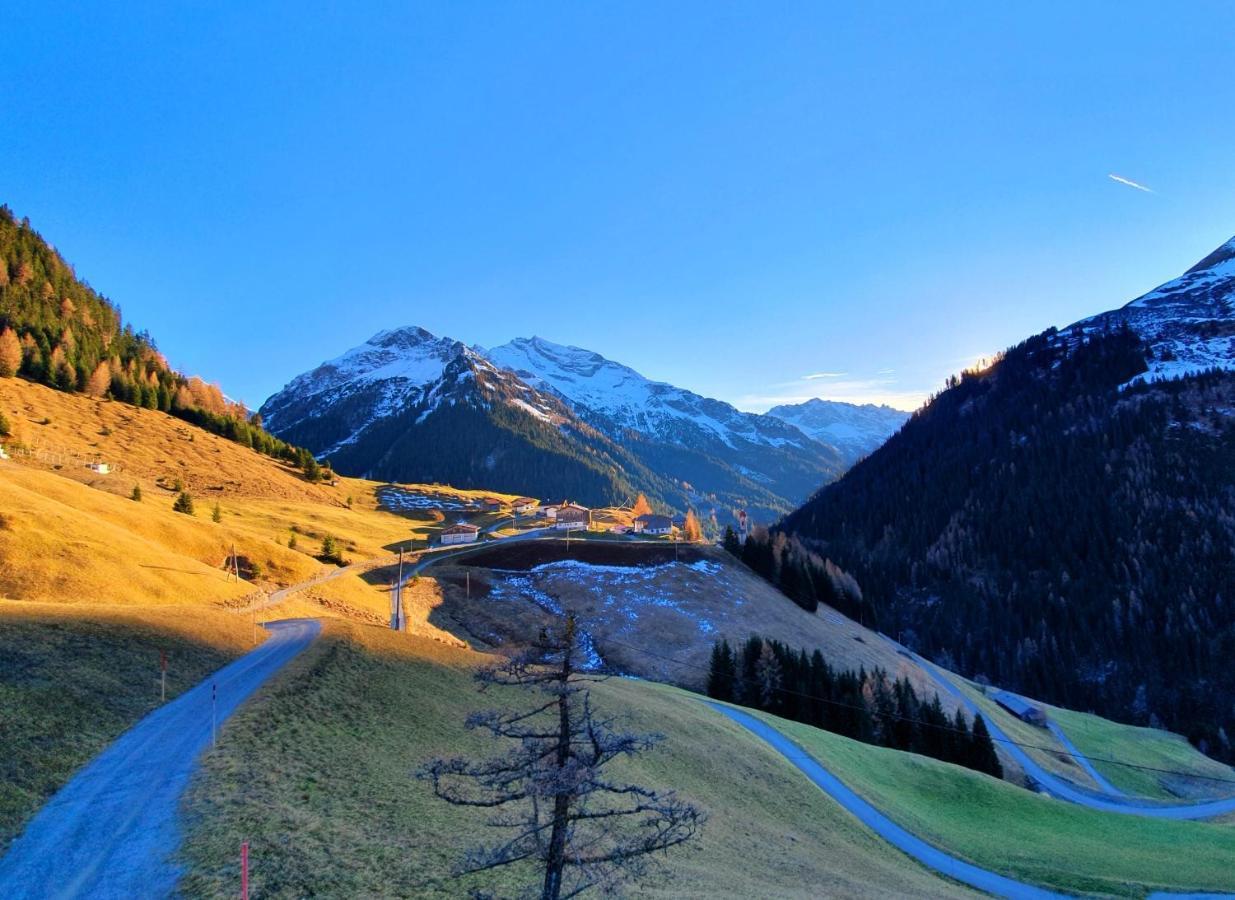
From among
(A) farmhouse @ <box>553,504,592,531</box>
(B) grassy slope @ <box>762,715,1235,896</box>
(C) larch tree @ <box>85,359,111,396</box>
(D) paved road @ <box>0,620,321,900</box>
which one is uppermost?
(C) larch tree @ <box>85,359,111,396</box>

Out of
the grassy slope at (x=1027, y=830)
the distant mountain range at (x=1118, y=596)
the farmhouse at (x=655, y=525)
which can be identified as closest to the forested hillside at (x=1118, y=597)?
the distant mountain range at (x=1118, y=596)

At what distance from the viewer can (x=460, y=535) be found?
5094 inches

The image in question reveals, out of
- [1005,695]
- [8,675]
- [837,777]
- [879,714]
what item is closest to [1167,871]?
[837,777]

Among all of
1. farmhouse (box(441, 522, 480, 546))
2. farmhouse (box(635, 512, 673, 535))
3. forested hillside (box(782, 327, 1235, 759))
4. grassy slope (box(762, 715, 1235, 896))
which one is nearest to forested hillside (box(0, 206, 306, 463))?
farmhouse (box(441, 522, 480, 546))

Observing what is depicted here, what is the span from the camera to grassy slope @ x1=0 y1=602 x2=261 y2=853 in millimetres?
19844

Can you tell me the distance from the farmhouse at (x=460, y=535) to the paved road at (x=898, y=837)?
91.1 metres

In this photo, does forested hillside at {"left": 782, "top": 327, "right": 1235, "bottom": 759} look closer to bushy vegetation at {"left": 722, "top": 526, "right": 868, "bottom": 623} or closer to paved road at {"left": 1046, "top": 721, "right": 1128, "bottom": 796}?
bushy vegetation at {"left": 722, "top": 526, "right": 868, "bottom": 623}

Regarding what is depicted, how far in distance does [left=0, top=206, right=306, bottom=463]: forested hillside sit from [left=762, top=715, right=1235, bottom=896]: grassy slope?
506ft

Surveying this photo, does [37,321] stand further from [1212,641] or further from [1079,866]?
[1212,641]

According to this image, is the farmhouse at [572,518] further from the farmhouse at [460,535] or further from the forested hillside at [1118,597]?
the forested hillside at [1118,597]

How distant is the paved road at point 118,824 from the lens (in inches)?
591

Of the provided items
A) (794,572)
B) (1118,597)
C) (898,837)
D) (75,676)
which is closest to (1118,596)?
(1118,597)

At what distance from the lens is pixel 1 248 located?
166375mm

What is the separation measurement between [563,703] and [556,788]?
1.73 metres
